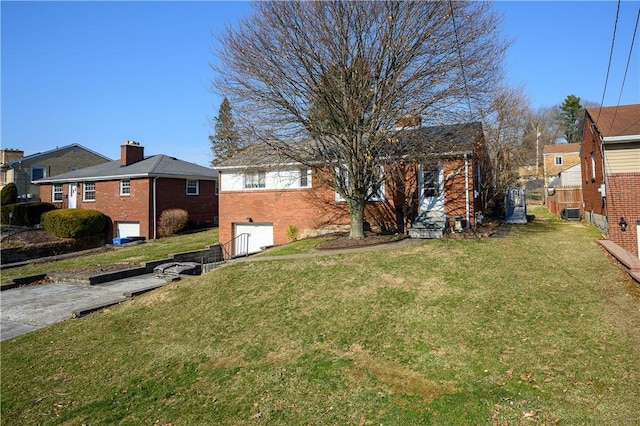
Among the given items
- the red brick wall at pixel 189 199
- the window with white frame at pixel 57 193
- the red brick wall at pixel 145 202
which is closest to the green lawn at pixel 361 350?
the red brick wall at pixel 145 202

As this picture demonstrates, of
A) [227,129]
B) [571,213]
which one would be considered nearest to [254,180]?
[227,129]

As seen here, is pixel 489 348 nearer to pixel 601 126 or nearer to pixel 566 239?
pixel 566 239

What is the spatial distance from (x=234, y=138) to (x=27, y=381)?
940 centimetres

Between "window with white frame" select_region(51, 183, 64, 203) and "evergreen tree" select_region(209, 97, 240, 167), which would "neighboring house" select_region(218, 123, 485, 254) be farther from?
"window with white frame" select_region(51, 183, 64, 203)

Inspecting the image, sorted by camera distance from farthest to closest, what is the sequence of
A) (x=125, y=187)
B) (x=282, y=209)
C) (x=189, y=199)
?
(x=189, y=199) → (x=125, y=187) → (x=282, y=209)

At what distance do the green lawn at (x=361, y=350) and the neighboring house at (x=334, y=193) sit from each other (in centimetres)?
486

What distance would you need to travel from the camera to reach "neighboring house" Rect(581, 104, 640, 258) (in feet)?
41.2

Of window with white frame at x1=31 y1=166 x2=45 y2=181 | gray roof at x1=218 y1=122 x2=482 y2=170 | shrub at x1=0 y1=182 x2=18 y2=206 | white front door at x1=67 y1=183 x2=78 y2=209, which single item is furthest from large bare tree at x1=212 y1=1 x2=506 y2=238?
window with white frame at x1=31 y1=166 x2=45 y2=181

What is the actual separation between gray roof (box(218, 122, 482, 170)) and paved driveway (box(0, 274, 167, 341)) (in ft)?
18.8

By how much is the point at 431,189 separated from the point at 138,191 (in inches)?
786

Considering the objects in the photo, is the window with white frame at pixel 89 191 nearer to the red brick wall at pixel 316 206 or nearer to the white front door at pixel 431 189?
the red brick wall at pixel 316 206

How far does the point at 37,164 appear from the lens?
3744 centimetres

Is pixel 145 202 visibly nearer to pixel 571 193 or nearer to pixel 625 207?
pixel 625 207

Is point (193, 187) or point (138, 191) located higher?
point (193, 187)
